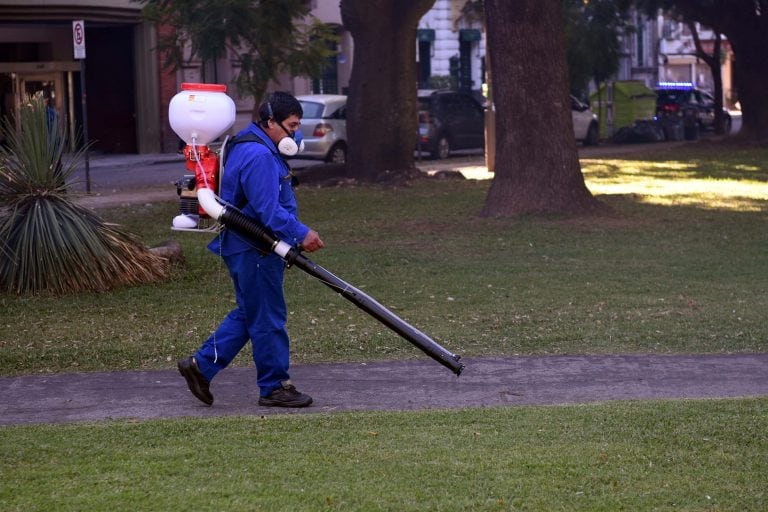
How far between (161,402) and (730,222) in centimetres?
1027

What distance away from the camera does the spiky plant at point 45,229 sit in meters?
10.9

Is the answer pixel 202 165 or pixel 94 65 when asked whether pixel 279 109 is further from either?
pixel 94 65

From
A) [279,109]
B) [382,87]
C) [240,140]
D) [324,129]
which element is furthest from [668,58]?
[240,140]

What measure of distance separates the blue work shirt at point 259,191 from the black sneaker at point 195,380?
2.22ft

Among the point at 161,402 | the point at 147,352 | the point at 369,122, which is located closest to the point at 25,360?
the point at 147,352

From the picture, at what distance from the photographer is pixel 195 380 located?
6941mm

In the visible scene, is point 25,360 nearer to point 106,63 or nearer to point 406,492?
point 406,492

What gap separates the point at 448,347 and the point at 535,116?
771 cm

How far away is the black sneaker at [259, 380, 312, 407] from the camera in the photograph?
695 centimetres

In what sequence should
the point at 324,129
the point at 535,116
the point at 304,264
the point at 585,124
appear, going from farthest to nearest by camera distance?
the point at 585,124
the point at 324,129
the point at 535,116
the point at 304,264

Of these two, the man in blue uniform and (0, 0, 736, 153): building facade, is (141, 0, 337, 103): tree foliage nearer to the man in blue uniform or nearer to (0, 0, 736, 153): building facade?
(0, 0, 736, 153): building facade

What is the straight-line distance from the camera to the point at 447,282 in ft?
37.9

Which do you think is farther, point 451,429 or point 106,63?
point 106,63

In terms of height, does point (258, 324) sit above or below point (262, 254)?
below
